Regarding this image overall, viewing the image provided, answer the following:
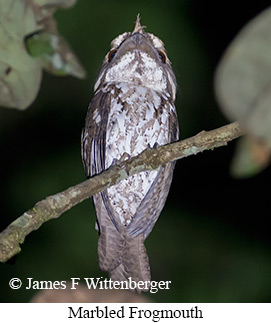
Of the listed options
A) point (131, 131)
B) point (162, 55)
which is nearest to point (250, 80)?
point (131, 131)

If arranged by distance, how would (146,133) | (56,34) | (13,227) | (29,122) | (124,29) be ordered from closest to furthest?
(56,34) → (13,227) → (146,133) → (124,29) → (29,122)

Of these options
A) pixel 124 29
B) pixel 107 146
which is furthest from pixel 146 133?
pixel 124 29

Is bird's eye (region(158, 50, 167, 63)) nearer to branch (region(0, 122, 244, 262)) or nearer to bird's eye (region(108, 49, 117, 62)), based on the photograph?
bird's eye (region(108, 49, 117, 62))

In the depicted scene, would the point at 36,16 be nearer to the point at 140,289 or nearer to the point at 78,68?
the point at 78,68

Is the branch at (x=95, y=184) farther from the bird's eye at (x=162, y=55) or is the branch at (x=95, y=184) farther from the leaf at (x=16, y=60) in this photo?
the bird's eye at (x=162, y=55)

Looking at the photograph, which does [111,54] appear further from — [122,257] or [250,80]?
[250,80]

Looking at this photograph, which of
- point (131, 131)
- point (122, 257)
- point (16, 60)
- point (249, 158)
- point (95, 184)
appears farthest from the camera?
point (122, 257)
